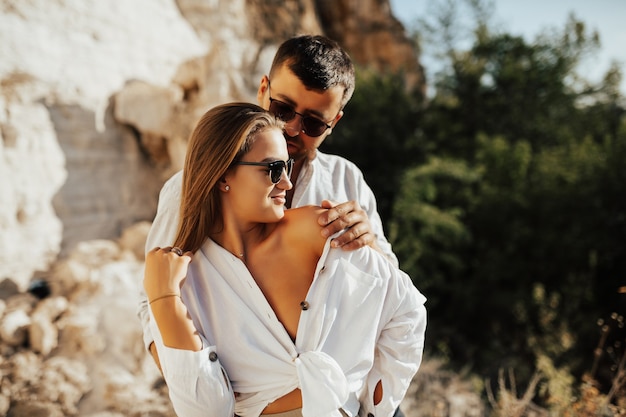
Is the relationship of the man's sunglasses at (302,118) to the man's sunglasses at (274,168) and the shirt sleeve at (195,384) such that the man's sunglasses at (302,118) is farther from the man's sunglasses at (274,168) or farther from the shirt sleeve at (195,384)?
the shirt sleeve at (195,384)

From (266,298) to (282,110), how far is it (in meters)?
0.85

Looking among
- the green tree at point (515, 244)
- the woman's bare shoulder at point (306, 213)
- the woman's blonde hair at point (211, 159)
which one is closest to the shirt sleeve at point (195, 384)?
the woman's blonde hair at point (211, 159)

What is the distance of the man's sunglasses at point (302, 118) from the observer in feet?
6.34

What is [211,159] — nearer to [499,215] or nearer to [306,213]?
[306,213]

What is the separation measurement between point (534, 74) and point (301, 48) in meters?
9.76

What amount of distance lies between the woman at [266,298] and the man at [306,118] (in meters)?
0.27

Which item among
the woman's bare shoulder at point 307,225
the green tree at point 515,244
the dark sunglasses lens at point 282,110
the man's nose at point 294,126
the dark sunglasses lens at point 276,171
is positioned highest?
the dark sunglasses lens at point 282,110

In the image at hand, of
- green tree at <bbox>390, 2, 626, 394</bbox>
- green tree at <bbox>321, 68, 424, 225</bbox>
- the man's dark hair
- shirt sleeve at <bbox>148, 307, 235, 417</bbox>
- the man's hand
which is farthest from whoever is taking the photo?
green tree at <bbox>321, 68, 424, 225</bbox>

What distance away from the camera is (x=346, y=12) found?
12742mm

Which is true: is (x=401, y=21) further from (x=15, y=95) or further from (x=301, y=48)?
(x=301, y=48)

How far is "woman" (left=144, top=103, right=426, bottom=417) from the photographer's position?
54.1 inches

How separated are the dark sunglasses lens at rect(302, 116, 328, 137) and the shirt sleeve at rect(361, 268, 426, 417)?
73 cm

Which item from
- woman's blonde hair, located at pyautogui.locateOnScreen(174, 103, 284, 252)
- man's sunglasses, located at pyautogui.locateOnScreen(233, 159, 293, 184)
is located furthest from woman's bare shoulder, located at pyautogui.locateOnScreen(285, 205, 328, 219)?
woman's blonde hair, located at pyautogui.locateOnScreen(174, 103, 284, 252)

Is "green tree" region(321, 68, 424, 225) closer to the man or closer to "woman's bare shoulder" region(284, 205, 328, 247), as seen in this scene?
the man
